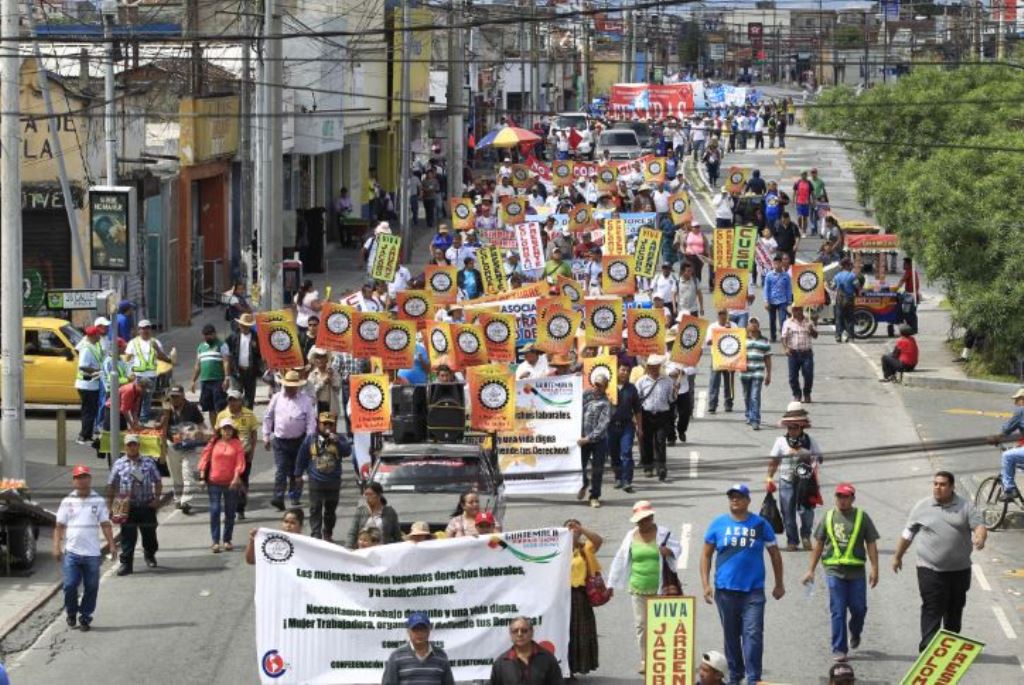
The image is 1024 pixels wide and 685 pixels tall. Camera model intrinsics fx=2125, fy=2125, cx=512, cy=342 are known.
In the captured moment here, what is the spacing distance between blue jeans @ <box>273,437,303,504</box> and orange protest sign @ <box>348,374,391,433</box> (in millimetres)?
728

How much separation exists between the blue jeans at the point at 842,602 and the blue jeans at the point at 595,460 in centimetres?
598

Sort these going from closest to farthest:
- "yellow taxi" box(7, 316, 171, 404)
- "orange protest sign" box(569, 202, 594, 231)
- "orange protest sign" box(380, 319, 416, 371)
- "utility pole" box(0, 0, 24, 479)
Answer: "utility pole" box(0, 0, 24, 479)
"orange protest sign" box(380, 319, 416, 371)
"yellow taxi" box(7, 316, 171, 404)
"orange protest sign" box(569, 202, 594, 231)

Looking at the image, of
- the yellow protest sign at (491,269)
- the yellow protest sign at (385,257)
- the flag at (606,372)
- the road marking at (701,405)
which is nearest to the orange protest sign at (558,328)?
the road marking at (701,405)

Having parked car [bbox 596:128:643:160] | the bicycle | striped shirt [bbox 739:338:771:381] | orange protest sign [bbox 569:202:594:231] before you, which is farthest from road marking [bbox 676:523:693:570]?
parked car [bbox 596:128:643:160]

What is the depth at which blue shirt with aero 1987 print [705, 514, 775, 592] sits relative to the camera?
1480 centimetres

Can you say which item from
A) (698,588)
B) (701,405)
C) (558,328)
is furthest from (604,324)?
(698,588)

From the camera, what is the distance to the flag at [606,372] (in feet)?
74.7

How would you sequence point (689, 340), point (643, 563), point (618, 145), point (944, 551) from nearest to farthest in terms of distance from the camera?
point (643, 563)
point (944, 551)
point (689, 340)
point (618, 145)

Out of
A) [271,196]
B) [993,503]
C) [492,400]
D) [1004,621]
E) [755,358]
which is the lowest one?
[1004,621]

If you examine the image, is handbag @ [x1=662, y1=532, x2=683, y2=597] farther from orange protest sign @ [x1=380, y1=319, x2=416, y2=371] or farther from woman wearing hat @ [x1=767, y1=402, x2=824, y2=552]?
orange protest sign @ [x1=380, y1=319, x2=416, y2=371]

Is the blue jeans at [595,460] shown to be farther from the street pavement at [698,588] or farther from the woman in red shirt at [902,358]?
the woman in red shirt at [902,358]

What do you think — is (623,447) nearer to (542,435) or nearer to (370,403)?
(542,435)

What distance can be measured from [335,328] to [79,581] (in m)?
8.27

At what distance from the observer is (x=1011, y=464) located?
2077 cm
